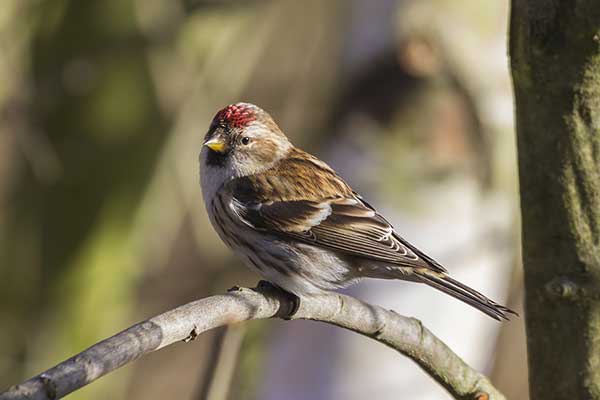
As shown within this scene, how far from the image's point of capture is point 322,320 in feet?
6.91

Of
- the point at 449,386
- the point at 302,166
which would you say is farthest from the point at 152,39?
the point at 449,386

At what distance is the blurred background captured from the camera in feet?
12.2

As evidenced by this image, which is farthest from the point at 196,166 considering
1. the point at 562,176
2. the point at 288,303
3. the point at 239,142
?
the point at 562,176

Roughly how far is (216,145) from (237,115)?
0.40 ft

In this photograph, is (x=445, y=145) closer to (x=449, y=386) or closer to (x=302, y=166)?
(x=302, y=166)

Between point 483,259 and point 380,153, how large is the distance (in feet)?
1.95

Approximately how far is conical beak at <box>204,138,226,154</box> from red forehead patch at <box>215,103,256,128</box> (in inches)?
2.7

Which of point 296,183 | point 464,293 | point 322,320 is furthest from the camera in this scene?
point 296,183

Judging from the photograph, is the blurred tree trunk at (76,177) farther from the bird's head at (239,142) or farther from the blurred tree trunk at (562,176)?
the blurred tree trunk at (562,176)

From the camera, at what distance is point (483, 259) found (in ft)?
12.4

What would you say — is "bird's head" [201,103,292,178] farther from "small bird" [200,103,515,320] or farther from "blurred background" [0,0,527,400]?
"blurred background" [0,0,527,400]

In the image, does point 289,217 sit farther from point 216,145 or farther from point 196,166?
point 196,166

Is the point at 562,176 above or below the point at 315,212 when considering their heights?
below

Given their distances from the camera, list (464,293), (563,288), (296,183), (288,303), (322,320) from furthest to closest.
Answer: (296,183) → (464,293) → (288,303) → (322,320) → (563,288)
